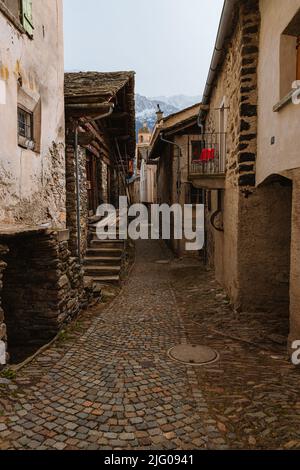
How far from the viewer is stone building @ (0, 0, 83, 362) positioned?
4667 millimetres

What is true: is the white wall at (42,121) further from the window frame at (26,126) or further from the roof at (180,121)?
the roof at (180,121)

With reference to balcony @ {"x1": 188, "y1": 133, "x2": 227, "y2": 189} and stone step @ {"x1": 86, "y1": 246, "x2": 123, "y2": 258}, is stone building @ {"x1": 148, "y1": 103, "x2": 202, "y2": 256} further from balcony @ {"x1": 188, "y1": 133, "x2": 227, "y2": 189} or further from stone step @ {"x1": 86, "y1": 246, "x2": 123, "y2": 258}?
stone step @ {"x1": 86, "y1": 246, "x2": 123, "y2": 258}

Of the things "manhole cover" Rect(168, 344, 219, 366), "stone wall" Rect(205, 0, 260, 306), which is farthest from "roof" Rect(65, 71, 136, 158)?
"manhole cover" Rect(168, 344, 219, 366)

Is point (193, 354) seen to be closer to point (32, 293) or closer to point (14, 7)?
point (32, 293)

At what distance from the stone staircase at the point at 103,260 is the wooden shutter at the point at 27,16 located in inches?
222

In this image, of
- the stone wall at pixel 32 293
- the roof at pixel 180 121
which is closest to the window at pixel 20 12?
the stone wall at pixel 32 293

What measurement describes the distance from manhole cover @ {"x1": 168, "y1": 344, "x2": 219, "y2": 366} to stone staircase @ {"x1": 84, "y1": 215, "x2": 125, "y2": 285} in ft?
14.2

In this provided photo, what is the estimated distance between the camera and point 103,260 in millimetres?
9633

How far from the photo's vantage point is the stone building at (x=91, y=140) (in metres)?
7.19

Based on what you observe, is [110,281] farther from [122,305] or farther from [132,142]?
[132,142]

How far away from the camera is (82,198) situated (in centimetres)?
909

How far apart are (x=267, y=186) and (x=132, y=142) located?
36.4ft

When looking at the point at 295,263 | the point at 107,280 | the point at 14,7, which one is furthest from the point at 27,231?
the point at 107,280

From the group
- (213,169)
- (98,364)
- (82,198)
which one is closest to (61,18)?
(82,198)
